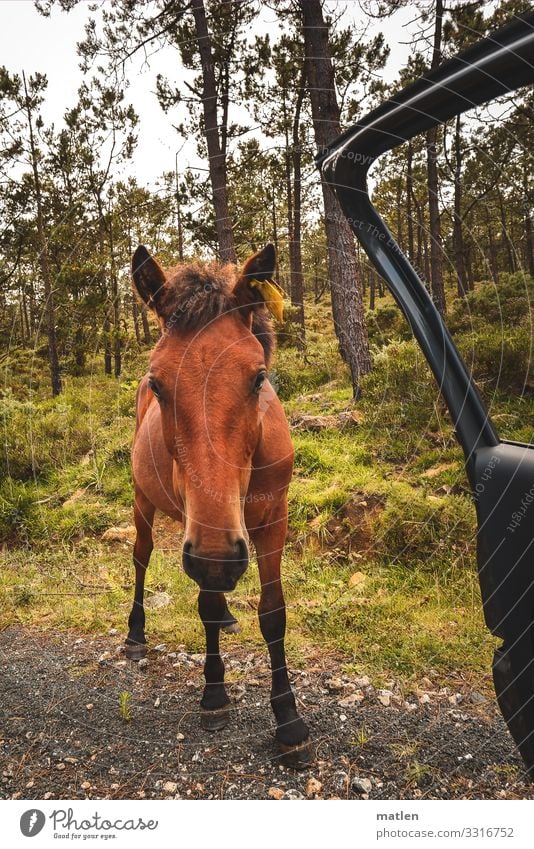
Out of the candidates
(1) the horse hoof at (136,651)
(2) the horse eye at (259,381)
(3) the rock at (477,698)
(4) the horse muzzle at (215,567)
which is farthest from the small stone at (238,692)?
(2) the horse eye at (259,381)

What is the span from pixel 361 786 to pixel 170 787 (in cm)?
101

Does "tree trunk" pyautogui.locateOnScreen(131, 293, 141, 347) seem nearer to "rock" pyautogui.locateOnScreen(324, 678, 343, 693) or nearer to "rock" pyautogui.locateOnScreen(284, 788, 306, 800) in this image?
"rock" pyautogui.locateOnScreen(324, 678, 343, 693)

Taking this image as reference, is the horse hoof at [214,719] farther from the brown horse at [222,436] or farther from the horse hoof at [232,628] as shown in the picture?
the horse hoof at [232,628]

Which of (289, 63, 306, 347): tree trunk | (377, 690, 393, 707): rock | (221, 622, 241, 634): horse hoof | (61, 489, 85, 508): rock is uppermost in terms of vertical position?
(289, 63, 306, 347): tree trunk

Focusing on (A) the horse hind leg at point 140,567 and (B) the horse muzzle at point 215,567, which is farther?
(A) the horse hind leg at point 140,567

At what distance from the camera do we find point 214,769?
257 cm

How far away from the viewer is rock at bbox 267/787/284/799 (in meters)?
2.36

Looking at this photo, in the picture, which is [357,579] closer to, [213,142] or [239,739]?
[239,739]

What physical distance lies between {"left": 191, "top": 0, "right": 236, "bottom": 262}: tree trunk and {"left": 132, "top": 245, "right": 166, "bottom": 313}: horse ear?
933 mm

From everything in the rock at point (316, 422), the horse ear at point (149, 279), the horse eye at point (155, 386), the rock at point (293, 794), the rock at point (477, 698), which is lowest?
the rock at point (293, 794)

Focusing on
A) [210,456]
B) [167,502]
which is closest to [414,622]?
[167,502]

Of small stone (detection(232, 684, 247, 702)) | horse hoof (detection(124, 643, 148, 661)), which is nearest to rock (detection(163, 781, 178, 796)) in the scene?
small stone (detection(232, 684, 247, 702))

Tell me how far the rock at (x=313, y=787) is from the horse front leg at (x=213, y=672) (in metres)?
0.73

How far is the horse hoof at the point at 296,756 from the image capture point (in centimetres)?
255
